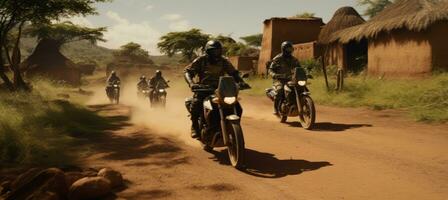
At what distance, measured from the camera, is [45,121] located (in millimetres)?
10562

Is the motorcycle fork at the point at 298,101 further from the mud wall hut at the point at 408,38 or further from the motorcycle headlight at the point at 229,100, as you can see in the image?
the mud wall hut at the point at 408,38

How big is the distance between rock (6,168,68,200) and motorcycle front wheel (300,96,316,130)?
635 cm

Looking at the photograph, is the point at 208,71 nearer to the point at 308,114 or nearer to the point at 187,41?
the point at 308,114

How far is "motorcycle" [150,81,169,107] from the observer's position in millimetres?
18188

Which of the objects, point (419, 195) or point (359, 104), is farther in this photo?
point (359, 104)

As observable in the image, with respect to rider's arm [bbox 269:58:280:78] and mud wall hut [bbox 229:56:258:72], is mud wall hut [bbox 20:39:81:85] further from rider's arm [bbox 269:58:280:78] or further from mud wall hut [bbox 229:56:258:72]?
rider's arm [bbox 269:58:280:78]

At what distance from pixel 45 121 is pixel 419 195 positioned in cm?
888

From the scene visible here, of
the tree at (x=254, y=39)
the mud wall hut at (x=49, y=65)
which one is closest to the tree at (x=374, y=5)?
the tree at (x=254, y=39)

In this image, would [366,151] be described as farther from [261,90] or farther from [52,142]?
[261,90]

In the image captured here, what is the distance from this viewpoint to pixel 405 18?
66.2ft

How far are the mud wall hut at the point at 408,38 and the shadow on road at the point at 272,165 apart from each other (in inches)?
561

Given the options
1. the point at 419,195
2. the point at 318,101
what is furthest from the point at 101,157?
the point at 318,101

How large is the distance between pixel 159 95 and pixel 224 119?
12095mm

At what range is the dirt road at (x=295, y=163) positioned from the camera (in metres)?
5.00
